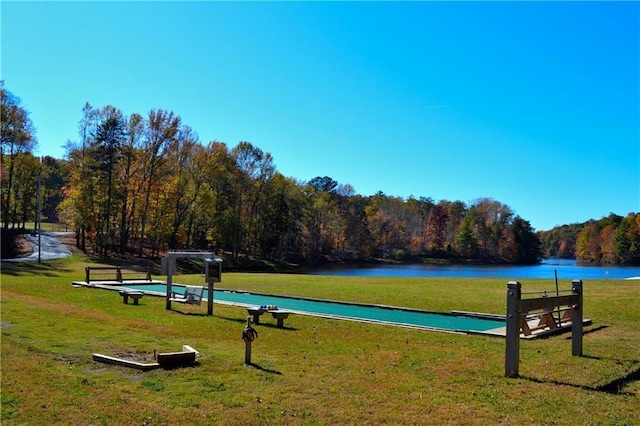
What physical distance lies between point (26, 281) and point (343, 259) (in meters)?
76.1

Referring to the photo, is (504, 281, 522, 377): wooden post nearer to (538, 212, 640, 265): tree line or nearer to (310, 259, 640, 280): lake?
(310, 259, 640, 280): lake

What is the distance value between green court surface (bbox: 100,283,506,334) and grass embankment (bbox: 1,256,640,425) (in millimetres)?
1636

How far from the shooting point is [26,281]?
23703 mm

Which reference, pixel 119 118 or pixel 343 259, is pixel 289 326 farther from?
pixel 343 259

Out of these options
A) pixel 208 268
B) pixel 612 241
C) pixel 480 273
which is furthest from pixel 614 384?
pixel 612 241

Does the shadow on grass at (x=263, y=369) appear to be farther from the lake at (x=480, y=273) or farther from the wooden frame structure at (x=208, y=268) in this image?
the lake at (x=480, y=273)

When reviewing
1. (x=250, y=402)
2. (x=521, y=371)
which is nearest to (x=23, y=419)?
(x=250, y=402)

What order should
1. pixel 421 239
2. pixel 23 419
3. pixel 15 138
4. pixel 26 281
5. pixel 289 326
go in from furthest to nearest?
1. pixel 421 239
2. pixel 15 138
3. pixel 26 281
4. pixel 289 326
5. pixel 23 419

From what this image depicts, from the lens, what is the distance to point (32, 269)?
108 feet

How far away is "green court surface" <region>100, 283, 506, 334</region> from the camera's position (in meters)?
14.2

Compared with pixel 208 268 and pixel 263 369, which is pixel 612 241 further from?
pixel 263 369

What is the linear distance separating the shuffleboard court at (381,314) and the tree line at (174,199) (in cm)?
3032

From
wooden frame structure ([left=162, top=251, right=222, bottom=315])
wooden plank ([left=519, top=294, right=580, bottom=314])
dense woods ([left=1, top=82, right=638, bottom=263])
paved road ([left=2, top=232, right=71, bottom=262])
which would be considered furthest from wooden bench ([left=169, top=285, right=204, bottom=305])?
dense woods ([left=1, top=82, right=638, bottom=263])

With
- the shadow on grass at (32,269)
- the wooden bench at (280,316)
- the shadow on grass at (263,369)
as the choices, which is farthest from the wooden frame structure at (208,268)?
the shadow on grass at (32,269)
